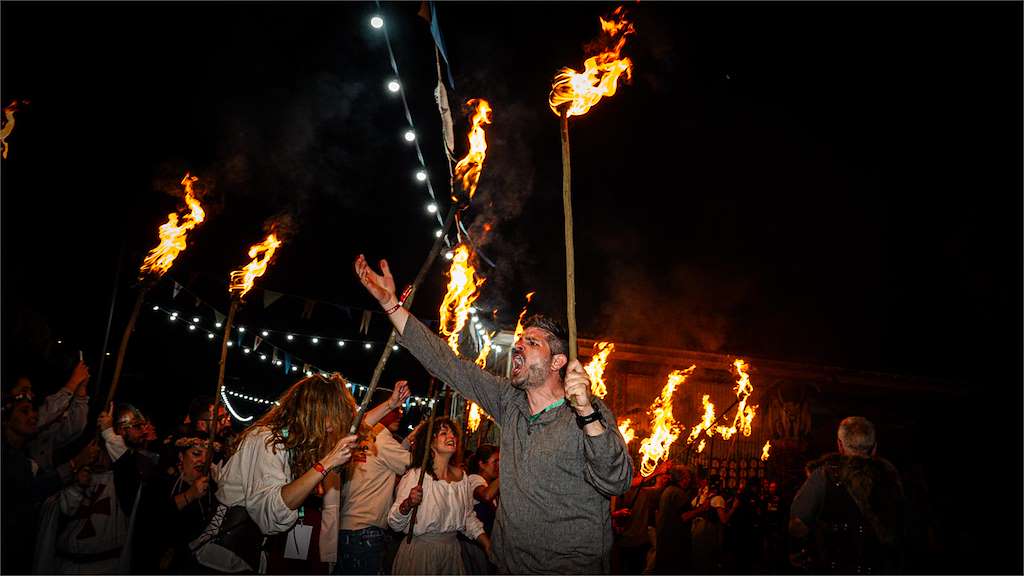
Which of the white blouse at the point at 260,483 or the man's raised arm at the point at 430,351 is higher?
the man's raised arm at the point at 430,351

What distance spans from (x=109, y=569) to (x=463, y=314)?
149 inches

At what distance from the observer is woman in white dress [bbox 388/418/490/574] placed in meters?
5.41

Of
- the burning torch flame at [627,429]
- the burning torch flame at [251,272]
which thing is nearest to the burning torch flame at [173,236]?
the burning torch flame at [251,272]

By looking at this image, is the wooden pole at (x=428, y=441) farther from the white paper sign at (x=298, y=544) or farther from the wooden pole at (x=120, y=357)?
the wooden pole at (x=120, y=357)

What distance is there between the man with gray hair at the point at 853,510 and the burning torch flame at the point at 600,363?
8.68 metres

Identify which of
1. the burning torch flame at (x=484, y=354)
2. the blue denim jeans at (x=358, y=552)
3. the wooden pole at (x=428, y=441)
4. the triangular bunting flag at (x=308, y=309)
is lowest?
the blue denim jeans at (x=358, y=552)

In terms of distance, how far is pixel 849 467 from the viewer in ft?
16.6

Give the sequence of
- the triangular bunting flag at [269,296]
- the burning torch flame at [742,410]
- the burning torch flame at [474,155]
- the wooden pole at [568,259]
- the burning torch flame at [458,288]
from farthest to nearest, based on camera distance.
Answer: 1. the burning torch flame at [742,410]
2. the triangular bunting flag at [269,296]
3. the burning torch flame at [458,288]
4. the burning torch flame at [474,155]
5. the wooden pole at [568,259]

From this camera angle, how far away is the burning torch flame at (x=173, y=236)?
216 inches

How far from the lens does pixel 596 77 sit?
358cm

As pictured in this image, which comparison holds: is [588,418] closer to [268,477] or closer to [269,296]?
[268,477]

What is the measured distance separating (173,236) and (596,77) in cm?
496

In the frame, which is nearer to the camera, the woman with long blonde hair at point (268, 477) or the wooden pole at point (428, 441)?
the woman with long blonde hair at point (268, 477)

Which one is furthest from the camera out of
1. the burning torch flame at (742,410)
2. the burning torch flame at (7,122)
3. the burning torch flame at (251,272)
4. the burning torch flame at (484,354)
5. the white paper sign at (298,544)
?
the burning torch flame at (742,410)
